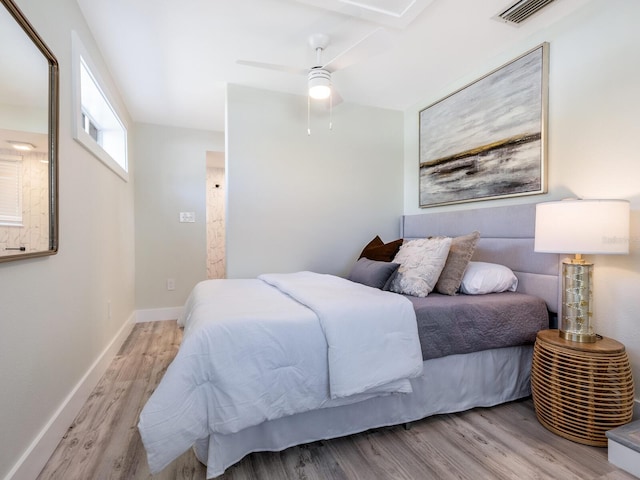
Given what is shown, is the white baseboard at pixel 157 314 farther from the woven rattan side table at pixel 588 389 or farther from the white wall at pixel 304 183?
the woven rattan side table at pixel 588 389

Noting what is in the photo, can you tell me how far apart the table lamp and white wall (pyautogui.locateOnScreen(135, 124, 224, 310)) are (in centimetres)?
371

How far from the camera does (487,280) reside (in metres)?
2.13

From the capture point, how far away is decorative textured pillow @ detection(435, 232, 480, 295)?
212 cm

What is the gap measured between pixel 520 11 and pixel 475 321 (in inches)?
74.6

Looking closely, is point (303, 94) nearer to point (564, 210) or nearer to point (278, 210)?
point (278, 210)

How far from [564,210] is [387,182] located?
1.98 m

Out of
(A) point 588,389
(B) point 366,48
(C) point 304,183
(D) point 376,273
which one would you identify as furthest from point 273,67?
(A) point 588,389

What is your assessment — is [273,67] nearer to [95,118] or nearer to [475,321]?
[95,118]

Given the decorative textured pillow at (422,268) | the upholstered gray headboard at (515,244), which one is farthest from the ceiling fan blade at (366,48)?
the upholstered gray headboard at (515,244)

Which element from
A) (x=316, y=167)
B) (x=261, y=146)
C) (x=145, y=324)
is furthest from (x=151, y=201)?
(x=316, y=167)

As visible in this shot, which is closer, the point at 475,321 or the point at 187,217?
the point at 475,321

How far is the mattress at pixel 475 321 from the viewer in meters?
1.74

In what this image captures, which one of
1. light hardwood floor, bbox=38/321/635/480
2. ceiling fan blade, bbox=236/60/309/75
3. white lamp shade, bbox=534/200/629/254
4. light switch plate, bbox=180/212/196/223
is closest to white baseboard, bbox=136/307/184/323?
light switch plate, bbox=180/212/196/223

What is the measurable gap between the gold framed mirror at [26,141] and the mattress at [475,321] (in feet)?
5.90
